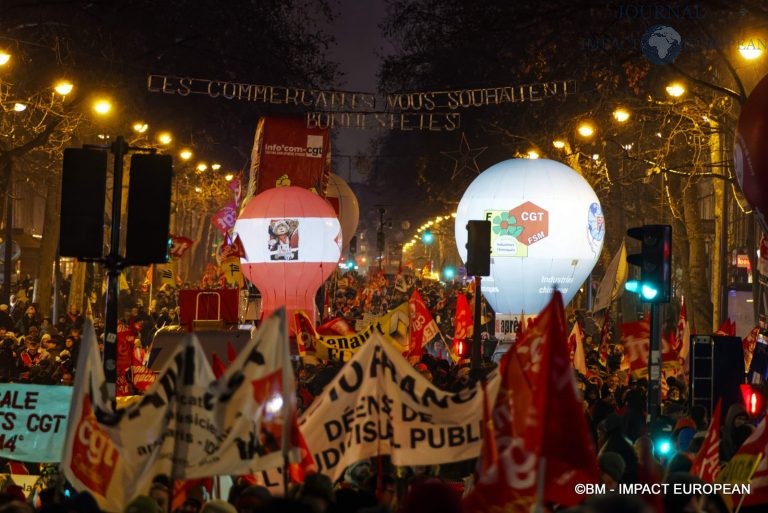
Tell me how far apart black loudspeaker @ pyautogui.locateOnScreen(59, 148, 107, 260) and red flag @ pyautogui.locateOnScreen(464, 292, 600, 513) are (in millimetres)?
5212

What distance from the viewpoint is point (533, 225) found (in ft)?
90.7

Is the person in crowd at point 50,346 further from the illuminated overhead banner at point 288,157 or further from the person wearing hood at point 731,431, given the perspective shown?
the person wearing hood at point 731,431

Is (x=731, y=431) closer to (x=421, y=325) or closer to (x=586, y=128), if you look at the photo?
(x=421, y=325)

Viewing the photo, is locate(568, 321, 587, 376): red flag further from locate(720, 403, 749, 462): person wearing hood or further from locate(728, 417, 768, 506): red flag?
locate(728, 417, 768, 506): red flag

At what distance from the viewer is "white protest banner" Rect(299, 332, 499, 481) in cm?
966

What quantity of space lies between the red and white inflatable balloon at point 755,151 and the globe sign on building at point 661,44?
5482 millimetres

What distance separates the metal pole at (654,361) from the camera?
13.4 metres

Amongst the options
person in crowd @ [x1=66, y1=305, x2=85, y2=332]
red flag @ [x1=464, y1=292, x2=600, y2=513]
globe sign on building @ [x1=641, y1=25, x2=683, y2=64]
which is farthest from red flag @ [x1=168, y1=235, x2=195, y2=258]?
red flag @ [x1=464, y1=292, x2=600, y2=513]

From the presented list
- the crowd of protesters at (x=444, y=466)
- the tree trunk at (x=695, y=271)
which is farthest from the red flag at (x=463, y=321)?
the tree trunk at (x=695, y=271)

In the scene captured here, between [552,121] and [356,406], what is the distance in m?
22.6

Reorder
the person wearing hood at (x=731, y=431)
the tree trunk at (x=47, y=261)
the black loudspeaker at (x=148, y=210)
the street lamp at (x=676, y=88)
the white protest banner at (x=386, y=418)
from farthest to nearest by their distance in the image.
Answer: the tree trunk at (x=47, y=261) → the street lamp at (x=676, y=88) → the person wearing hood at (x=731, y=431) → the black loudspeaker at (x=148, y=210) → the white protest banner at (x=386, y=418)

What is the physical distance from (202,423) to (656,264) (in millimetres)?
6239

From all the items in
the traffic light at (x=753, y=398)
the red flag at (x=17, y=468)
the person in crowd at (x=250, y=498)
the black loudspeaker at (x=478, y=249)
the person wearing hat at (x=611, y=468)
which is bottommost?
the red flag at (x=17, y=468)

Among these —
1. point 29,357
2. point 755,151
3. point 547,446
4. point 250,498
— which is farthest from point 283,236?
point 547,446
